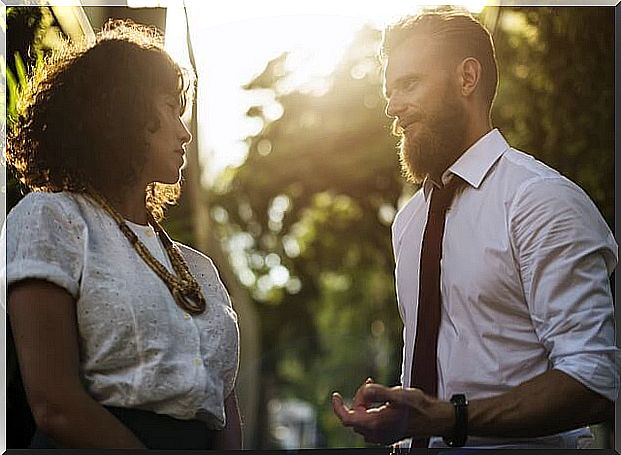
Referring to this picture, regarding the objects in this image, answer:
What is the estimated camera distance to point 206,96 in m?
3.47

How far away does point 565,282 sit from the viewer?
3.22 m

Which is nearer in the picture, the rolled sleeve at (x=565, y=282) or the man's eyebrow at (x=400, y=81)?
the rolled sleeve at (x=565, y=282)

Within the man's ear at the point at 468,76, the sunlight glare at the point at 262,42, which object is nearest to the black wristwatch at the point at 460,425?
the man's ear at the point at 468,76

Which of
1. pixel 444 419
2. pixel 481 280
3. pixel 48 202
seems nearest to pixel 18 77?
pixel 48 202

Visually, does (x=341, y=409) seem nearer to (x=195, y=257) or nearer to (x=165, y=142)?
(x=195, y=257)

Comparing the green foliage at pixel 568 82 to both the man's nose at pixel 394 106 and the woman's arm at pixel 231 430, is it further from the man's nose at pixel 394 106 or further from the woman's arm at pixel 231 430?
the woman's arm at pixel 231 430

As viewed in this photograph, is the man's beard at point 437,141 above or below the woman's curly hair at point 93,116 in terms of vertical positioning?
below

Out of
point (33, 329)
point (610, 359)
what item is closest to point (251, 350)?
point (33, 329)

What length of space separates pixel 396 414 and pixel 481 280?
17.9 inches

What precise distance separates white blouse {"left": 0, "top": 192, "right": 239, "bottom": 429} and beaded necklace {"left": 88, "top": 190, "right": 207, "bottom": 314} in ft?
0.06

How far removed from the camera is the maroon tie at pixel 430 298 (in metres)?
3.36

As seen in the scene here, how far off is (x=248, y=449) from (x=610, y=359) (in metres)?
1.08

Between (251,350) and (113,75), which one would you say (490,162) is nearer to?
(251,350)

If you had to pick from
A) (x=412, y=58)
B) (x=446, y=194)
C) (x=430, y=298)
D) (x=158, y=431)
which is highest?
(x=412, y=58)
